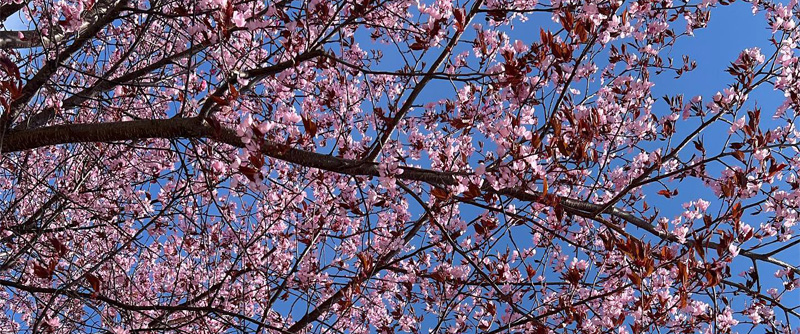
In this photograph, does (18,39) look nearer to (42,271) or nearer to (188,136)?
(188,136)

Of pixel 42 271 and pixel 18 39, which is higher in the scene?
pixel 18 39

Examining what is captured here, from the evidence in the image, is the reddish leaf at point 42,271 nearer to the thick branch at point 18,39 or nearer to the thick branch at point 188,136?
the thick branch at point 188,136

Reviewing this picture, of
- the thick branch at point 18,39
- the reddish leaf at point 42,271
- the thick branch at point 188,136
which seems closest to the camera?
the reddish leaf at point 42,271

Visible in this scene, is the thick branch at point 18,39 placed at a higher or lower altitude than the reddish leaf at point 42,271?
higher

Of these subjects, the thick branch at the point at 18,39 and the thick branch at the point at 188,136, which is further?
the thick branch at the point at 18,39

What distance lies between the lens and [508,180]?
290cm

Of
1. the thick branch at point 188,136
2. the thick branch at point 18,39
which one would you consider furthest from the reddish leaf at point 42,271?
the thick branch at point 18,39

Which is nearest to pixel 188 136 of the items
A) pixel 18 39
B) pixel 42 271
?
pixel 42 271

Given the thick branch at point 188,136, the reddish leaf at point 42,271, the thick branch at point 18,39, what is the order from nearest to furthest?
1. the reddish leaf at point 42,271
2. the thick branch at point 188,136
3. the thick branch at point 18,39

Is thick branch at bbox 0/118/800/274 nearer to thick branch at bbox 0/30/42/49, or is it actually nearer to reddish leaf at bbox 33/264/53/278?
reddish leaf at bbox 33/264/53/278

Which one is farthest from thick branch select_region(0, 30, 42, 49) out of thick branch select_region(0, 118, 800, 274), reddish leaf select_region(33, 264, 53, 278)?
reddish leaf select_region(33, 264, 53, 278)

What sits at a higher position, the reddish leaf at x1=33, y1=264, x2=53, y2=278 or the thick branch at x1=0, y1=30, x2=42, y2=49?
the thick branch at x1=0, y1=30, x2=42, y2=49

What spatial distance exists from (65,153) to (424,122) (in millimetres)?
3535

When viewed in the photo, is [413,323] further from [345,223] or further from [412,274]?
[345,223]
